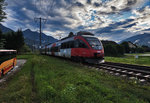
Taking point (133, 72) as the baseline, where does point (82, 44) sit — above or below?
above

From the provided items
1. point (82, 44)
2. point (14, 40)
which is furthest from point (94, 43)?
point (14, 40)

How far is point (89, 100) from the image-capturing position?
3766 millimetres

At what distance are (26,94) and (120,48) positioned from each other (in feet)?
212

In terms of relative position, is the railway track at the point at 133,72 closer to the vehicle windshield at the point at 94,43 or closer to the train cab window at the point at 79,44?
the vehicle windshield at the point at 94,43

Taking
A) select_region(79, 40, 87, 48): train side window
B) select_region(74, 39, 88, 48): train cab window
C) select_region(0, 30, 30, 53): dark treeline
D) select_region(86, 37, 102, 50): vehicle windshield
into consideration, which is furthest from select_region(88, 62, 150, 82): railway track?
select_region(0, 30, 30, 53): dark treeline

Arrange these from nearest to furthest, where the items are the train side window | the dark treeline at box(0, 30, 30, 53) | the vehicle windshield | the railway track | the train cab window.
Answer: the railway track
the vehicle windshield
the train side window
the train cab window
the dark treeline at box(0, 30, 30, 53)

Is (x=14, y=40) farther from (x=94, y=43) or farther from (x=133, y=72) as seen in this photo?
(x=133, y=72)

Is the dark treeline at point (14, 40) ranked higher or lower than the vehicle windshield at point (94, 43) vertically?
higher

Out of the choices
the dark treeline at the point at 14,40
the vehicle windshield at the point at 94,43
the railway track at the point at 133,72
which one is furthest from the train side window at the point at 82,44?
the dark treeline at the point at 14,40

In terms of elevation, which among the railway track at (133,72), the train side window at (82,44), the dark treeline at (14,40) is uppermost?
the dark treeline at (14,40)

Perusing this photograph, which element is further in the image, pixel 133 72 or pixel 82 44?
pixel 82 44

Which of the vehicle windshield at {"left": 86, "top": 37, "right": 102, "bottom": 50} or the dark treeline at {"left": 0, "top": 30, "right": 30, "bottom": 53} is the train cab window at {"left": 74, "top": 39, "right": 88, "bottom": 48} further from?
the dark treeline at {"left": 0, "top": 30, "right": 30, "bottom": 53}

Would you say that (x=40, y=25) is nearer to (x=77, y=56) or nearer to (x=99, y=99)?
(x=77, y=56)

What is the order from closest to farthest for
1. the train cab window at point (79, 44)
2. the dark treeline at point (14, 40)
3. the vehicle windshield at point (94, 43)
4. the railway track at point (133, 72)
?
the railway track at point (133, 72)
the vehicle windshield at point (94, 43)
the train cab window at point (79, 44)
the dark treeline at point (14, 40)
